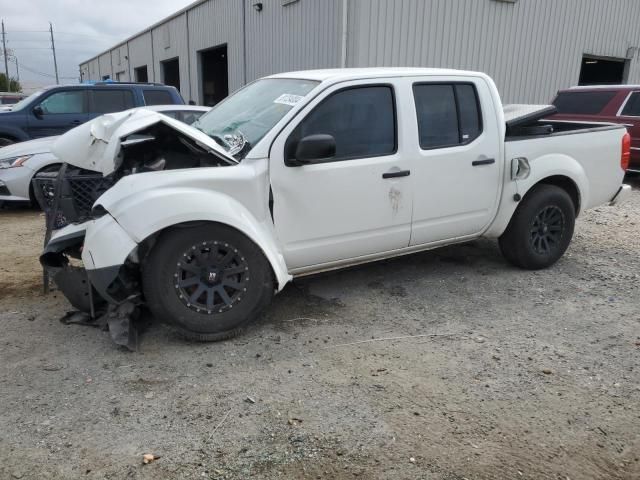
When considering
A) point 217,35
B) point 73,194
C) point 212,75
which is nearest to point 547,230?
point 73,194

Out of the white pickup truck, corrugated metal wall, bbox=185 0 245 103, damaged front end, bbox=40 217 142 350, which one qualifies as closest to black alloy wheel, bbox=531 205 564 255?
the white pickup truck

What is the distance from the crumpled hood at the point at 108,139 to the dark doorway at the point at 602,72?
17606mm

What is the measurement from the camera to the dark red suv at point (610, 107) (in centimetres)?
991

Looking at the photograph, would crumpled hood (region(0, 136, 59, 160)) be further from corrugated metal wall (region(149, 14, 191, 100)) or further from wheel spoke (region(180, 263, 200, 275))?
corrugated metal wall (region(149, 14, 191, 100))

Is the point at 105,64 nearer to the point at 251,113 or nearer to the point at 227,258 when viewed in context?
the point at 251,113

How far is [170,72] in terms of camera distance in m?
26.9

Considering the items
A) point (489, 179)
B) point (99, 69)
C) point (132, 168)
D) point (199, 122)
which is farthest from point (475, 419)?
point (99, 69)

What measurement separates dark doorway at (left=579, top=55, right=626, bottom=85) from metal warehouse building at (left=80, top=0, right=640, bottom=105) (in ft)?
0.11

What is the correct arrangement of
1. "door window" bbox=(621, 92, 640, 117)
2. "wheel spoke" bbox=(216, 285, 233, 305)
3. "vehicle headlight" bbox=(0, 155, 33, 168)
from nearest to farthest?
"wheel spoke" bbox=(216, 285, 233, 305) < "vehicle headlight" bbox=(0, 155, 33, 168) < "door window" bbox=(621, 92, 640, 117)

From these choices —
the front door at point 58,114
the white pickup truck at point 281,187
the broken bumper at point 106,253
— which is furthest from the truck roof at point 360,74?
the front door at point 58,114

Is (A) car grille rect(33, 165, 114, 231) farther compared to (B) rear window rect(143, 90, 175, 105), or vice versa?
(B) rear window rect(143, 90, 175, 105)

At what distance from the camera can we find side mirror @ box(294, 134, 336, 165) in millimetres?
3592

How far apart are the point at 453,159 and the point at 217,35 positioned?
51.2ft

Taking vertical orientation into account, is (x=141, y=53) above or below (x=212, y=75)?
above
